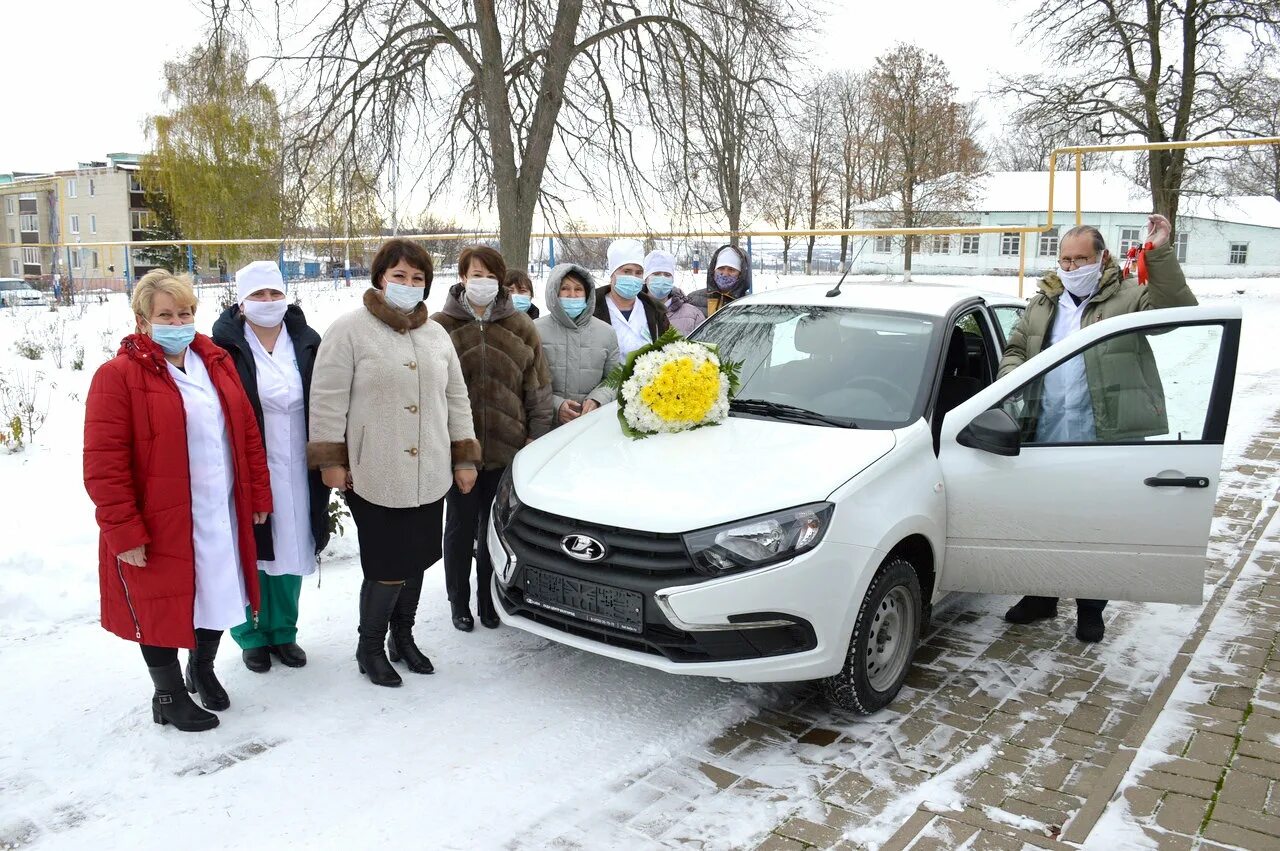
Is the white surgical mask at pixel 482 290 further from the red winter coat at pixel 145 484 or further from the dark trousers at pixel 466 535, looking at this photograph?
the red winter coat at pixel 145 484

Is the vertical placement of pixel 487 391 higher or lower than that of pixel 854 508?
higher

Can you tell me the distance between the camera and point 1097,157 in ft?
75.7


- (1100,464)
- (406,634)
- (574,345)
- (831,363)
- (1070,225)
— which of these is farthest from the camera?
(1070,225)

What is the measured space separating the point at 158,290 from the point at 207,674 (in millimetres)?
1595

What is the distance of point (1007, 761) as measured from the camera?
360 cm

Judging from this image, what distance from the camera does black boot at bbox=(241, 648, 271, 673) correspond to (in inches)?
170

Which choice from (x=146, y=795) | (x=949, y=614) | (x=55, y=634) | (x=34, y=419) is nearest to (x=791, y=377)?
(x=949, y=614)

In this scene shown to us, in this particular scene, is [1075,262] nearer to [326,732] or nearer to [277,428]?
[277,428]

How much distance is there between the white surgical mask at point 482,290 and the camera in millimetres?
4566

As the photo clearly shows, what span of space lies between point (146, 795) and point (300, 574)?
1.20 m

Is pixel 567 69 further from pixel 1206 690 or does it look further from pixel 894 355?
pixel 1206 690

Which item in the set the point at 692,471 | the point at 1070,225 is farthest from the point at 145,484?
the point at 1070,225

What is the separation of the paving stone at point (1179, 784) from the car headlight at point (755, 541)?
145cm

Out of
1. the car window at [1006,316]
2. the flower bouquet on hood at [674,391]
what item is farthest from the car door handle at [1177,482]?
the flower bouquet on hood at [674,391]
